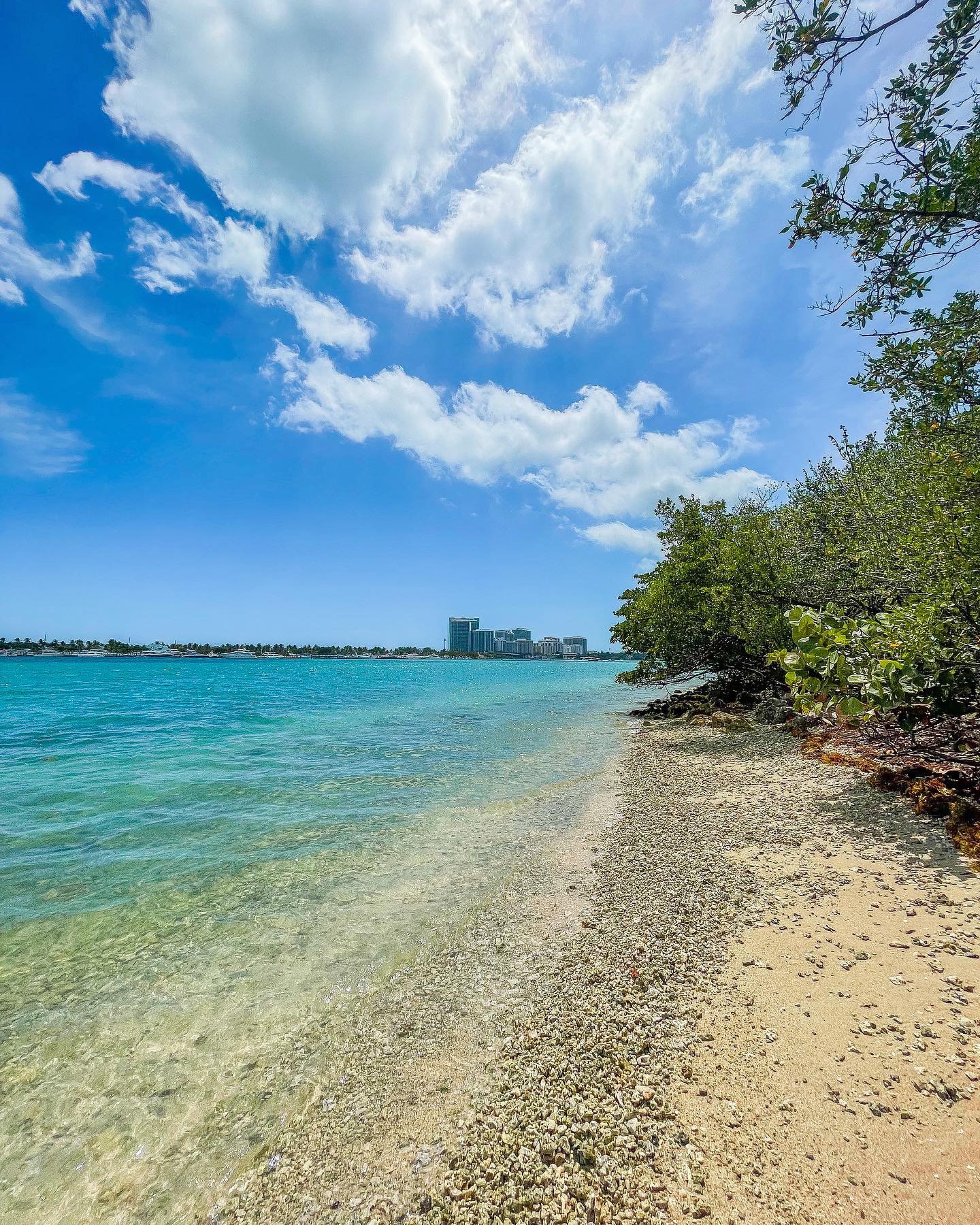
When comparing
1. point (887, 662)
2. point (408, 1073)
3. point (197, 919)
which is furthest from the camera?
point (197, 919)

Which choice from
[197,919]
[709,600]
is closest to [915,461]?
[709,600]

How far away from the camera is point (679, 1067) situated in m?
4.19

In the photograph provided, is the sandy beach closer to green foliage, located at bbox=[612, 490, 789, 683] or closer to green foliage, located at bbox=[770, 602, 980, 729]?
green foliage, located at bbox=[770, 602, 980, 729]

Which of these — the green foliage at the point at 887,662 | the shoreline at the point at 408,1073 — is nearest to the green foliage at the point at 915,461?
the green foliage at the point at 887,662

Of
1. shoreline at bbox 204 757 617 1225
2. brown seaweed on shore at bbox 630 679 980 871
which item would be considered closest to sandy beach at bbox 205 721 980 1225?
shoreline at bbox 204 757 617 1225

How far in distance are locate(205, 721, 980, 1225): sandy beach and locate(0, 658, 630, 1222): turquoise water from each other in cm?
94

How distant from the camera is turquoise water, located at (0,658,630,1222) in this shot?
4344 millimetres

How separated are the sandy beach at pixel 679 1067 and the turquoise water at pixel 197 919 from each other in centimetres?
94

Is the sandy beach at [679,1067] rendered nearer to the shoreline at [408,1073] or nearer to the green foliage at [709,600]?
the shoreline at [408,1073]

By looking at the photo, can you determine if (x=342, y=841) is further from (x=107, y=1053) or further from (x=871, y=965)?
(x=871, y=965)

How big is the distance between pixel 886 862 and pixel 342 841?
9949 mm

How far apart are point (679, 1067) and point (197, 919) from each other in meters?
7.41

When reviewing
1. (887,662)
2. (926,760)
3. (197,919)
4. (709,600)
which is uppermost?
(709,600)

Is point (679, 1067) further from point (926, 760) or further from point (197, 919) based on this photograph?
point (926, 760)
